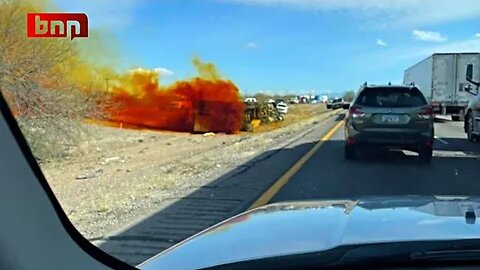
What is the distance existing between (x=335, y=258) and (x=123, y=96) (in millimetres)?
24390

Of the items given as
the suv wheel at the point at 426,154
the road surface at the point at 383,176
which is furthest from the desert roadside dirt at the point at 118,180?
the suv wheel at the point at 426,154

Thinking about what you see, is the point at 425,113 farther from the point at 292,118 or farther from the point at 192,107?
the point at 292,118

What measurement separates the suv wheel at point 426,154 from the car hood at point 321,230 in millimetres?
10897

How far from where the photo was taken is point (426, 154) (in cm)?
1488

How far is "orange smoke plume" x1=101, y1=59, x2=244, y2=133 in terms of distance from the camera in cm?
3419

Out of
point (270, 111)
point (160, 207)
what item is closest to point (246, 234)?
point (160, 207)

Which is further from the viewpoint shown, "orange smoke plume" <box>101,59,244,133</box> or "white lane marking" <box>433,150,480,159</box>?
"orange smoke plume" <box>101,59,244,133</box>

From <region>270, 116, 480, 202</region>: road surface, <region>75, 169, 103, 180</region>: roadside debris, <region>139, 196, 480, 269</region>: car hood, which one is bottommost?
<region>75, 169, 103, 180</region>: roadside debris

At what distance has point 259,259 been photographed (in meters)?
2.78

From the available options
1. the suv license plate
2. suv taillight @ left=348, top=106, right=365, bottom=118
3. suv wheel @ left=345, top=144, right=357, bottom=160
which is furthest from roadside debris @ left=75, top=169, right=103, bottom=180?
the suv license plate

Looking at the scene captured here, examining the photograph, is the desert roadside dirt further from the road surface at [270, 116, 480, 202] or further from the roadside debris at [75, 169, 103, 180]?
the road surface at [270, 116, 480, 202]

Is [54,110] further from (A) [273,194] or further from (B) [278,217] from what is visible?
(B) [278,217]

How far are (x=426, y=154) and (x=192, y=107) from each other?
23444 millimetres

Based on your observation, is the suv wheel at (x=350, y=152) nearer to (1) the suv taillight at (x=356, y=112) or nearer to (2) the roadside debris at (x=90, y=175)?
(1) the suv taillight at (x=356, y=112)
